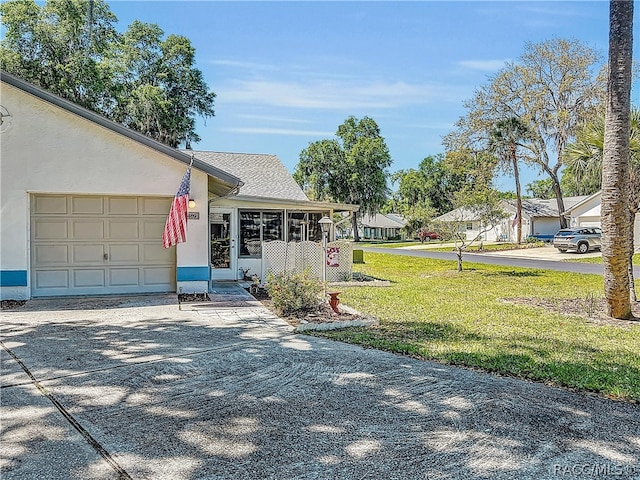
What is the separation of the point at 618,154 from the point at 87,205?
1091 centimetres

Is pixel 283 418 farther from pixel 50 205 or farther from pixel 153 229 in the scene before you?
pixel 50 205

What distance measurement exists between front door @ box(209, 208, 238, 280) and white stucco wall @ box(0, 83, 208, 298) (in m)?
3.97

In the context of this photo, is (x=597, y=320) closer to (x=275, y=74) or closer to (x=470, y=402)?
(x=470, y=402)

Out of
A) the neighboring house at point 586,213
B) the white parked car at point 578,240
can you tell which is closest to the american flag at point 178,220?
the white parked car at point 578,240

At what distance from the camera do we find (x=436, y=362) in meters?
5.64

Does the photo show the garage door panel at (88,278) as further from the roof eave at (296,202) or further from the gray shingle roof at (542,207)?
the gray shingle roof at (542,207)

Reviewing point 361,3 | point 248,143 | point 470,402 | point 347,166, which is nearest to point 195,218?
point 361,3

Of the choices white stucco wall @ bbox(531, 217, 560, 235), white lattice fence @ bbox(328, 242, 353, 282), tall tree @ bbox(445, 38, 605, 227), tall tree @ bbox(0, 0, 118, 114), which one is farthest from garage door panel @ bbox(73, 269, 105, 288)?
white stucco wall @ bbox(531, 217, 560, 235)

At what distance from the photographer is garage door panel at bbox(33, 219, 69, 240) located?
10336mm

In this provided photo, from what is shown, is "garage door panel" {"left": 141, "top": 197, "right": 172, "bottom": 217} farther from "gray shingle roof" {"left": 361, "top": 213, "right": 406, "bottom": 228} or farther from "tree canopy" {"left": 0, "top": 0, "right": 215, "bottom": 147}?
"gray shingle roof" {"left": 361, "top": 213, "right": 406, "bottom": 228}

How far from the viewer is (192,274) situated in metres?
10.5

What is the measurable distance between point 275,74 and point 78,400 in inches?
438

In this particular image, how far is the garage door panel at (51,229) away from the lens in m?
10.3

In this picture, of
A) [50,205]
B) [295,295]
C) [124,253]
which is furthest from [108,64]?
[295,295]
